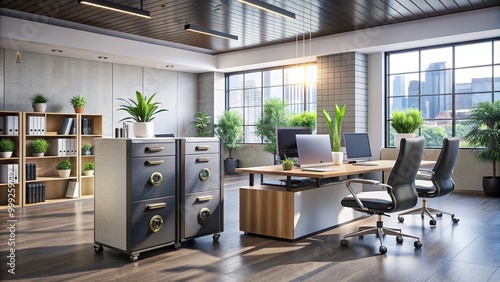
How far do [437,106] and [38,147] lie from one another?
22.8ft

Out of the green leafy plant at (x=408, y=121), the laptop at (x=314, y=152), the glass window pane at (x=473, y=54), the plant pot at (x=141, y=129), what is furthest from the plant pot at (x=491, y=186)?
the plant pot at (x=141, y=129)

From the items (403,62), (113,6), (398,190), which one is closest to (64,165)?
(113,6)

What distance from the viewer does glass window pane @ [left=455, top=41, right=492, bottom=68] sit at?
25.2 feet

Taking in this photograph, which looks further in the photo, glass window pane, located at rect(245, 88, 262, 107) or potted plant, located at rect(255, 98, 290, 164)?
glass window pane, located at rect(245, 88, 262, 107)

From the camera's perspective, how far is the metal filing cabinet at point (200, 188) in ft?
13.2

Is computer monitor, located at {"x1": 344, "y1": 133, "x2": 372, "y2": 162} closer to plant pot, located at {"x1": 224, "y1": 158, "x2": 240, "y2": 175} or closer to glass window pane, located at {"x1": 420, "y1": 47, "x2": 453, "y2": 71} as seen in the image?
glass window pane, located at {"x1": 420, "y1": 47, "x2": 453, "y2": 71}

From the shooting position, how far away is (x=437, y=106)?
8242mm

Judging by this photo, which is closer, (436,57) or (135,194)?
(135,194)

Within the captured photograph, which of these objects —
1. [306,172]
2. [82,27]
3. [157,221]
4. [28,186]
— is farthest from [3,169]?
[306,172]

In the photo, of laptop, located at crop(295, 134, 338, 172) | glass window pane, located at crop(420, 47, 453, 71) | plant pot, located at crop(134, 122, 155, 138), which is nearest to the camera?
plant pot, located at crop(134, 122, 155, 138)

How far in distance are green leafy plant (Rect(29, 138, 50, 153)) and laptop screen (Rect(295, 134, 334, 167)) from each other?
4.44 m

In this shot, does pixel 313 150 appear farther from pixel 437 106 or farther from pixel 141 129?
pixel 437 106

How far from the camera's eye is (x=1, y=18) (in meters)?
6.84

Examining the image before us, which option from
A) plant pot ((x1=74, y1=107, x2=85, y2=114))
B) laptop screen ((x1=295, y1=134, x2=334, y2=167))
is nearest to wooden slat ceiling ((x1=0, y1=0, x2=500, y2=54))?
plant pot ((x1=74, y1=107, x2=85, y2=114))
